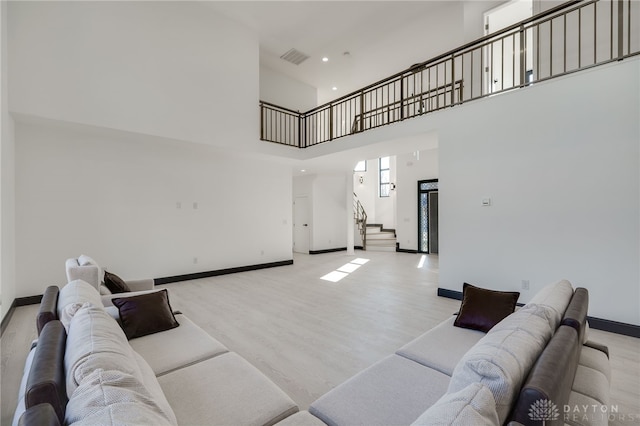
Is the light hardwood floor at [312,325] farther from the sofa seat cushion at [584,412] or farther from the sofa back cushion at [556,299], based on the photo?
the sofa seat cushion at [584,412]

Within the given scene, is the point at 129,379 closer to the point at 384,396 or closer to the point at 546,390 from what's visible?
the point at 384,396

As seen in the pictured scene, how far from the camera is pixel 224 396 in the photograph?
151 centimetres

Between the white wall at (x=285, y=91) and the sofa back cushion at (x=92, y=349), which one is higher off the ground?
the white wall at (x=285, y=91)

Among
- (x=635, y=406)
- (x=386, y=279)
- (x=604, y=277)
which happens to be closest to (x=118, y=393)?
(x=635, y=406)

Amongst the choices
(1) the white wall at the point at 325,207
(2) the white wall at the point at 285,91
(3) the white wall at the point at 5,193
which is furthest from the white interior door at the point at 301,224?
(3) the white wall at the point at 5,193

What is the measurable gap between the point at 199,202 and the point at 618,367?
6.91 meters

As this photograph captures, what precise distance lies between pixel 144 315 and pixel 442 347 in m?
2.43

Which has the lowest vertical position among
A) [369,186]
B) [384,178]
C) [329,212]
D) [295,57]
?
[329,212]

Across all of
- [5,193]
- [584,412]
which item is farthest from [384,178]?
[584,412]

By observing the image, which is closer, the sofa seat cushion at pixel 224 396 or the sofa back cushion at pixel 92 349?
the sofa back cushion at pixel 92 349

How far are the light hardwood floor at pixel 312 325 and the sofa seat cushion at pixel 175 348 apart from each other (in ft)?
2.31

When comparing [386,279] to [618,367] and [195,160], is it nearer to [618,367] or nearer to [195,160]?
[618,367]

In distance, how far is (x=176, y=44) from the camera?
534 centimetres

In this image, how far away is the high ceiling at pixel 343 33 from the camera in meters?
5.91
